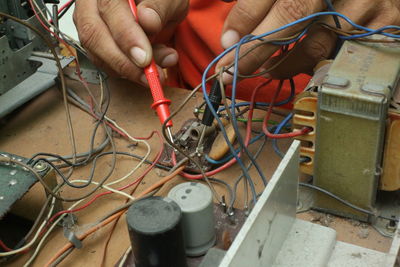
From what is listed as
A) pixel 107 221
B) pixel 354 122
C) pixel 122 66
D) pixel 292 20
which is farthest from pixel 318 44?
pixel 107 221

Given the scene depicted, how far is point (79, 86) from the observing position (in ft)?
3.61

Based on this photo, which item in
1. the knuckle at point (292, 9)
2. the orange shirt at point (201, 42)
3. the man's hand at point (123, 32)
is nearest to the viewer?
the knuckle at point (292, 9)

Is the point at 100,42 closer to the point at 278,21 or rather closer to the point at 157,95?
the point at 157,95

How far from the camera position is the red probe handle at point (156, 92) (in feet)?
2.75

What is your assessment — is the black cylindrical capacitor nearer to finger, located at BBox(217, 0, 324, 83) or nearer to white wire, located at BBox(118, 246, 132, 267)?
white wire, located at BBox(118, 246, 132, 267)

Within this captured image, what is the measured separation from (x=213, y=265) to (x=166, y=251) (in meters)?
0.07

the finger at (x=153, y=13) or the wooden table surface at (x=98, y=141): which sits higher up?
the finger at (x=153, y=13)

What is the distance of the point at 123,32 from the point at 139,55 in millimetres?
58

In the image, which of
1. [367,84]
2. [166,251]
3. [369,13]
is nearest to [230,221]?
[166,251]

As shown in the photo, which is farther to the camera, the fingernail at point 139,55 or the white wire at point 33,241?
the fingernail at point 139,55

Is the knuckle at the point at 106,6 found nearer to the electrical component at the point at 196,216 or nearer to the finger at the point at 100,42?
the finger at the point at 100,42

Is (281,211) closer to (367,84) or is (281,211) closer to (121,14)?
(367,84)

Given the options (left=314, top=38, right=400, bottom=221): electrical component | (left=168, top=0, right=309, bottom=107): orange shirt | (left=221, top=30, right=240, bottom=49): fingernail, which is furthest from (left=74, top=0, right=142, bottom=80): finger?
(left=314, top=38, right=400, bottom=221): electrical component

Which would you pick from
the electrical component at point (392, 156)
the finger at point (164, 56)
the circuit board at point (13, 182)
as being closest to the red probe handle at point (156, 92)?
the finger at point (164, 56)
